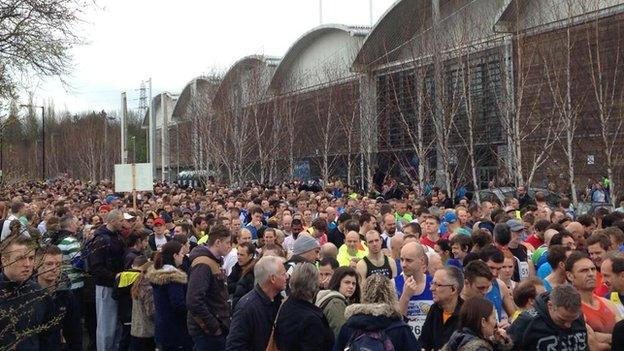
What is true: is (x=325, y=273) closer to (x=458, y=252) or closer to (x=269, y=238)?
(x=458, y=252)

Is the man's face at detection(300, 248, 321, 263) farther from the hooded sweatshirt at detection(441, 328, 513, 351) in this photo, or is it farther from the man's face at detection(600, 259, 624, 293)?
the hooded sweatshirt at detection(441, 328, 513, 351)

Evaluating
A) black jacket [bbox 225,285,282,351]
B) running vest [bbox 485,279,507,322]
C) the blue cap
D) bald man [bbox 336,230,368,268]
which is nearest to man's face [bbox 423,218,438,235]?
the blue cap

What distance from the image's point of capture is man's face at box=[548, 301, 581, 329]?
531 cm

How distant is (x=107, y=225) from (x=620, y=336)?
7.39 metres

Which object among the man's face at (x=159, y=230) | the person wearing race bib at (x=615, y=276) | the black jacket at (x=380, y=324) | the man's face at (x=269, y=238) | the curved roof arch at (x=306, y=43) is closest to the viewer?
the black jacket at (x=380, y=324)

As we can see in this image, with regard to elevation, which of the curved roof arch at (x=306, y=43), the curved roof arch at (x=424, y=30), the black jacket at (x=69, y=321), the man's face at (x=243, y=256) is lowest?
the black jacket at (x=69, y=321)

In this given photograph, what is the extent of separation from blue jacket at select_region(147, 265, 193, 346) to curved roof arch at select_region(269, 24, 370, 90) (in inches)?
1378

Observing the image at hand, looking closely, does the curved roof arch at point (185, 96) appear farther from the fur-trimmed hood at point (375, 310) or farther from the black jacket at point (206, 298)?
the fur-trimmed hood at point (375, 310)

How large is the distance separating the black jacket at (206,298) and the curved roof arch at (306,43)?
3535 centimetres

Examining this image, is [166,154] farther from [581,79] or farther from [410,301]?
[410,301]

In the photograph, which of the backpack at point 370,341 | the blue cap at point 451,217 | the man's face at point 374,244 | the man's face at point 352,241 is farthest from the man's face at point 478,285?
the blue cap at point 451,217

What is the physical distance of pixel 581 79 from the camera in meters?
23.4

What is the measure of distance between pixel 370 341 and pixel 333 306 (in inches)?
41.4

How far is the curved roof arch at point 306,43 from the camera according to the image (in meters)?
42.9
